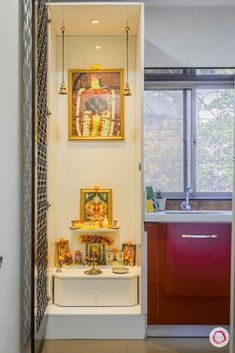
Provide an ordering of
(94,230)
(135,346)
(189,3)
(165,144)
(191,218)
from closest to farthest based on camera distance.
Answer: (135,346), (191,218), (94,230), (189,3), (165,144)

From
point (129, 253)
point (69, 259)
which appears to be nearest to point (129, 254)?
point (129, 253)

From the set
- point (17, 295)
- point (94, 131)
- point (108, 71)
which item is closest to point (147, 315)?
point (17, 295)

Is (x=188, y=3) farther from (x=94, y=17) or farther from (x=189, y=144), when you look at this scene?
(x=189, y=144)

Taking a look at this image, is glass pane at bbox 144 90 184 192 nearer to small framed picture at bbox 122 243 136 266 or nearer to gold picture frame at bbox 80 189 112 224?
gold picture frame at bbox 80 189 112 224

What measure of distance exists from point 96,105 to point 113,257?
1417 mm

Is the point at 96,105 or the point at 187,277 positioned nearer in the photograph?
the point at 187,277

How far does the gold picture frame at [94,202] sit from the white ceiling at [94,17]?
1443mm

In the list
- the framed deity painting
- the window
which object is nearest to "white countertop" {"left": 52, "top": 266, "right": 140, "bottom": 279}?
the window

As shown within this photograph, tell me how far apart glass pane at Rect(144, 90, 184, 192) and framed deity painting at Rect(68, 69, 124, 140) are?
0.31 meters

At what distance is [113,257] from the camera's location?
3.65 metres

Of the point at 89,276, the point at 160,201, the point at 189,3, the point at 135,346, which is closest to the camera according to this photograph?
the point at 135,346

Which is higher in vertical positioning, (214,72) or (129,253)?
(214,72)

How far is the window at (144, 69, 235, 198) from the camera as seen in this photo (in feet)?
12.5

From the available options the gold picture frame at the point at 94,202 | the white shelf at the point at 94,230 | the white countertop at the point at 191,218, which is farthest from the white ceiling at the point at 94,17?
the white shelf at the point at 94,230
